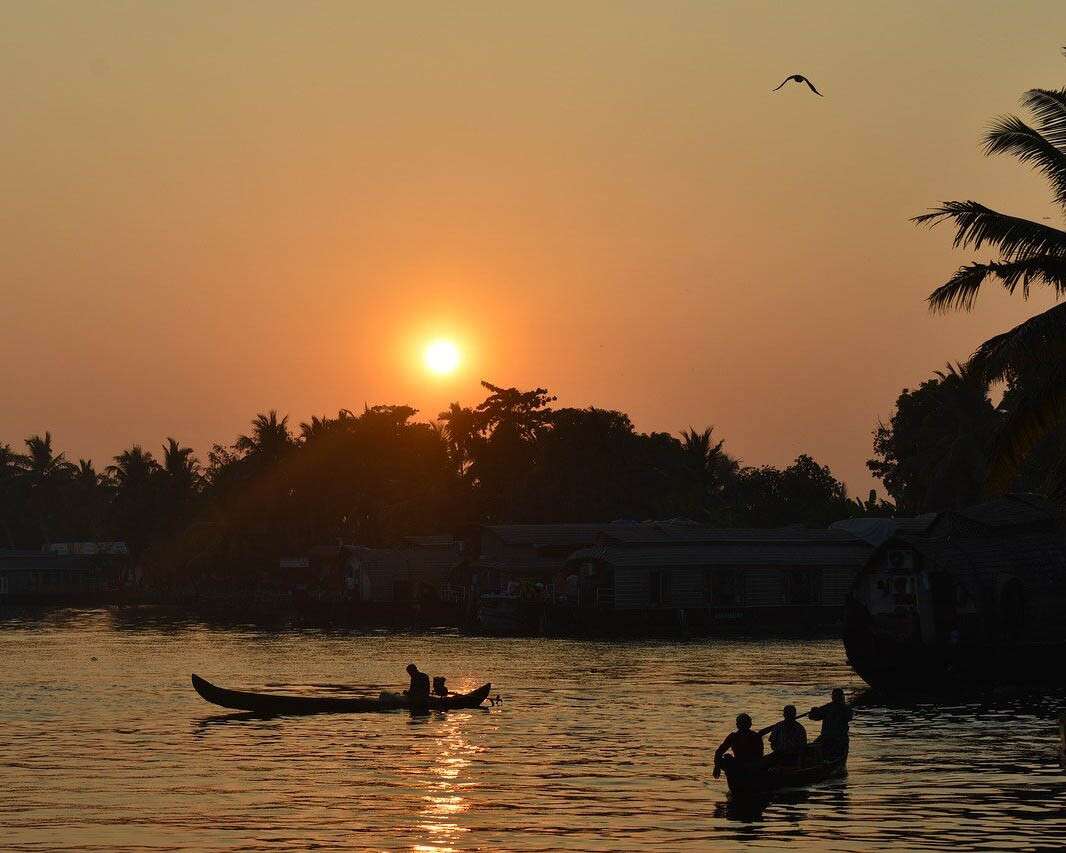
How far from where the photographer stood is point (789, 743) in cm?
3161

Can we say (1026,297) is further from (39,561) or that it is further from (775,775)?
(39,561)

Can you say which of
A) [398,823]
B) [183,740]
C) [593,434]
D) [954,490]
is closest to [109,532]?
[593,434]

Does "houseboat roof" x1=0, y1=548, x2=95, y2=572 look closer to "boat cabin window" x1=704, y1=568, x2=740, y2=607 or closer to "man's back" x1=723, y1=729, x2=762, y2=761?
"boat cabin window" x1=704, y1=568, x2=740, y2=607

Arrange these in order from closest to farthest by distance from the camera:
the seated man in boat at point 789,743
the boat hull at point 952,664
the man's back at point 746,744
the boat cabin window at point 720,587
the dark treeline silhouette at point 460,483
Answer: the man's back at point 746,744, the seated man in boat at point 789,743, the boat hull at point 952,664, the boat cabin window at point 720,587, the dark treeline silhouette at point 460,483

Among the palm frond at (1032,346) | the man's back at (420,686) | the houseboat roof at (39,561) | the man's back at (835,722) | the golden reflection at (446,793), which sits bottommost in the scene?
the golden reflection at (446,793)

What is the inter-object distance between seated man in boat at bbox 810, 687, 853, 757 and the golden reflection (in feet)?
25.4

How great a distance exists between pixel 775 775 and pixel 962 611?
25.7 m

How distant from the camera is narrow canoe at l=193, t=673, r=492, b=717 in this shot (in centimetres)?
4569

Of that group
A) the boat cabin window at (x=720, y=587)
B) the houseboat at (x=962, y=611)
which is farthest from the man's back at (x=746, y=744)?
the boat cabin window at (x=720, y=587)

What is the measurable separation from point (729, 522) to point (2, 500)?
97769mm

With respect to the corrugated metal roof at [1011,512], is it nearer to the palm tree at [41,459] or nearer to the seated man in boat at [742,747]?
the seated man in boat at [742,747]

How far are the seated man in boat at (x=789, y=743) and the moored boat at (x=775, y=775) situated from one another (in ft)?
0.54

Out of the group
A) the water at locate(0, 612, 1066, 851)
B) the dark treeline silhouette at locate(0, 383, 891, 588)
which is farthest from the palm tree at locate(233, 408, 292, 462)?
the water at locate(0, 612, 1066, 851)

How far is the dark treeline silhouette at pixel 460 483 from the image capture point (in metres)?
128
